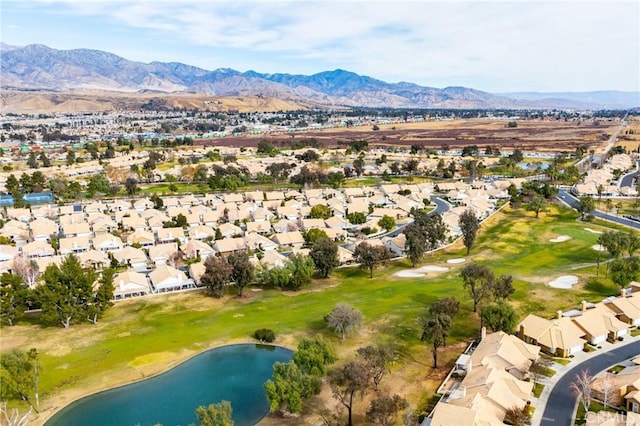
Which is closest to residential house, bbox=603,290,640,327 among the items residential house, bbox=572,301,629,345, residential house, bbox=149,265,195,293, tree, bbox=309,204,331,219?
residential house, bbox=572,301,629,345

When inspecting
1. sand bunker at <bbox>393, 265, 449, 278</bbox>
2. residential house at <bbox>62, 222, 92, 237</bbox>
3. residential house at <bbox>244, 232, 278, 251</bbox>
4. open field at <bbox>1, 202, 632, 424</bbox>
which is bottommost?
open field at <bbox>1, 202, 632, 424</bbox>

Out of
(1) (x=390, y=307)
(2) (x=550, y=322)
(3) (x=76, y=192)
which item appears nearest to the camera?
(2) (x=550, y=322)

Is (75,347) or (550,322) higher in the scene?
(550,322)

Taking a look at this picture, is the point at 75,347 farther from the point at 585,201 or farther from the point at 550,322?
the point at 585,201

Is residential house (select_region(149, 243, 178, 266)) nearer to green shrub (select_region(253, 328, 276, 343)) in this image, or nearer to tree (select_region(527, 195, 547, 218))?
green shrub (select_region(253, 328, 276, 343))

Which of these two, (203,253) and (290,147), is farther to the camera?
(290,147)

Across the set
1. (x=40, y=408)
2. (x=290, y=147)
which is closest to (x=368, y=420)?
(x=40, y=408)
